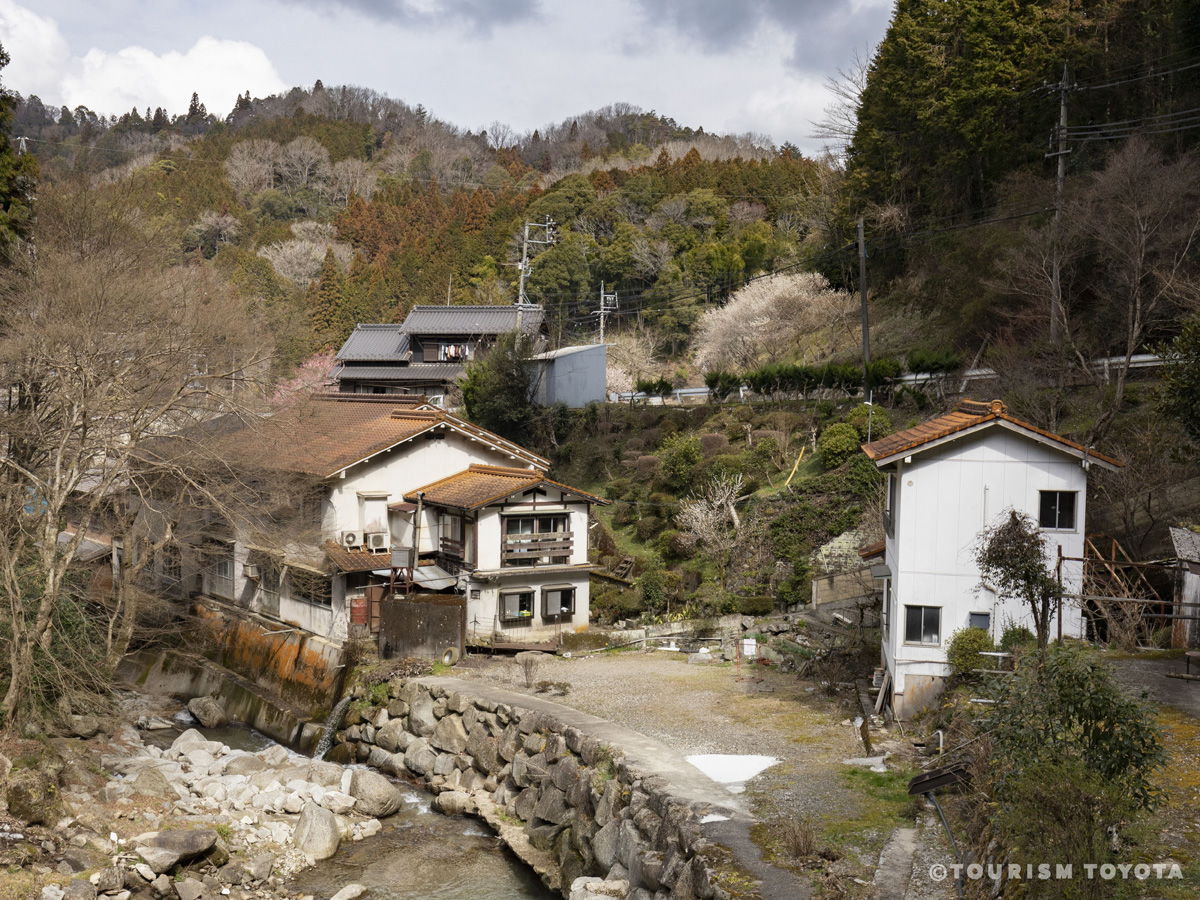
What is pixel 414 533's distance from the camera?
25031 mm

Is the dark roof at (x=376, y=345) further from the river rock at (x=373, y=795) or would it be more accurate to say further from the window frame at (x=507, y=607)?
the river rock at (x=373, y=795)

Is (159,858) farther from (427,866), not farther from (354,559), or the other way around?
(354,559)

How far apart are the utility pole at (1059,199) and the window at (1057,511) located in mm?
13081

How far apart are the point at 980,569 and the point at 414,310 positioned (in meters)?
38.5

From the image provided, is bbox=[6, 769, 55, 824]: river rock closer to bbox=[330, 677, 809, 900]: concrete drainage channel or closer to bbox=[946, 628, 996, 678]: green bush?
bbox=[330, 677, 809, 900]: concrete drainage channel

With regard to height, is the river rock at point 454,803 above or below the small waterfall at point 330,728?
below

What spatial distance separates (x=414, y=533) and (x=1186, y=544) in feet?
57.3

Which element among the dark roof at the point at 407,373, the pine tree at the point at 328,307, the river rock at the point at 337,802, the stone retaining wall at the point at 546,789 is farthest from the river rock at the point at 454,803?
the pine tree at the point at 328,307

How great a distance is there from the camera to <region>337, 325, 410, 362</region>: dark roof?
48938mm

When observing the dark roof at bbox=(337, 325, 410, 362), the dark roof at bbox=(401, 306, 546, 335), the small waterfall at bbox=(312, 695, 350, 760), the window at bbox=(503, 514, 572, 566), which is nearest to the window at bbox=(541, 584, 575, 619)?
the window at bbox=(503, 514, 572, 566)

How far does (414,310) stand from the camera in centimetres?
4953

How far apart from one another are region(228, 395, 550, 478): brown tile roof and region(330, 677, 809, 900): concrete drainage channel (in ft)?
23.6

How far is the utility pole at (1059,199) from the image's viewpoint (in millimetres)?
27688

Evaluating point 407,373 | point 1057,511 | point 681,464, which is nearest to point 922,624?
point 1057,511
